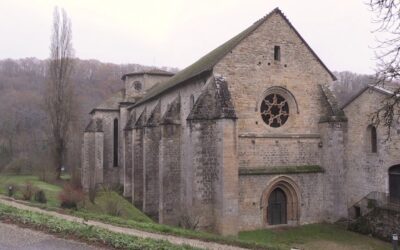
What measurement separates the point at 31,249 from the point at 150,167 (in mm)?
Answer: 14743

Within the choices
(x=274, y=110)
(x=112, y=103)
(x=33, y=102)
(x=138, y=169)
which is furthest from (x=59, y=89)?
(x=33, y=102)

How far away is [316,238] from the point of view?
54.4 ft

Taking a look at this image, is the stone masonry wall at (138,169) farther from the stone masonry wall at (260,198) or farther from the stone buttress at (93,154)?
the stone masonry wall at (260,198)

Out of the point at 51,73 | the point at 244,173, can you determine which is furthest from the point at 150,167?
the point at 51,73

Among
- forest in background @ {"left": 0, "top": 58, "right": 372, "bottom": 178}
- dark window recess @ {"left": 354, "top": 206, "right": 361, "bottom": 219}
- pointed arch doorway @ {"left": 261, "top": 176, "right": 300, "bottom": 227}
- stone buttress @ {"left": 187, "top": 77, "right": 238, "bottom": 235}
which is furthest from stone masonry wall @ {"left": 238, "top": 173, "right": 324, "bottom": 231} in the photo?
forest in background @ {"left": 0, "top": 58, "right": 372, "bottom": 178}

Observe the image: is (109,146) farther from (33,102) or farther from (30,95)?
(30,95)

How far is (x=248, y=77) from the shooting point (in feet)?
57.1

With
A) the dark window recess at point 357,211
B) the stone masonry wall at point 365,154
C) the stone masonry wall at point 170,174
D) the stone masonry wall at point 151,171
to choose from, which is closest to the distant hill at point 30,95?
the stone masonry wall at point 151,171

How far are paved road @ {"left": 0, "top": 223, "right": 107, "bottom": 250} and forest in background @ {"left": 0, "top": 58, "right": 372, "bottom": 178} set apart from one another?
34.3 meters

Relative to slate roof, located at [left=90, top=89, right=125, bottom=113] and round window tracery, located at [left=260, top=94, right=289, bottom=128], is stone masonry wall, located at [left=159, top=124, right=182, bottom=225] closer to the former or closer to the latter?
round window tracery, located at [left=260, top=94, right=289, bottom=128]

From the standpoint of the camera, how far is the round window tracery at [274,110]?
18031 mm

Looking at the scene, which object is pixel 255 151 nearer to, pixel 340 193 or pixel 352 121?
pixel 340 193

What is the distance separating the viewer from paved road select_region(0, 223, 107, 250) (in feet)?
27.9

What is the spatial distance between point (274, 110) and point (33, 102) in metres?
59.6
